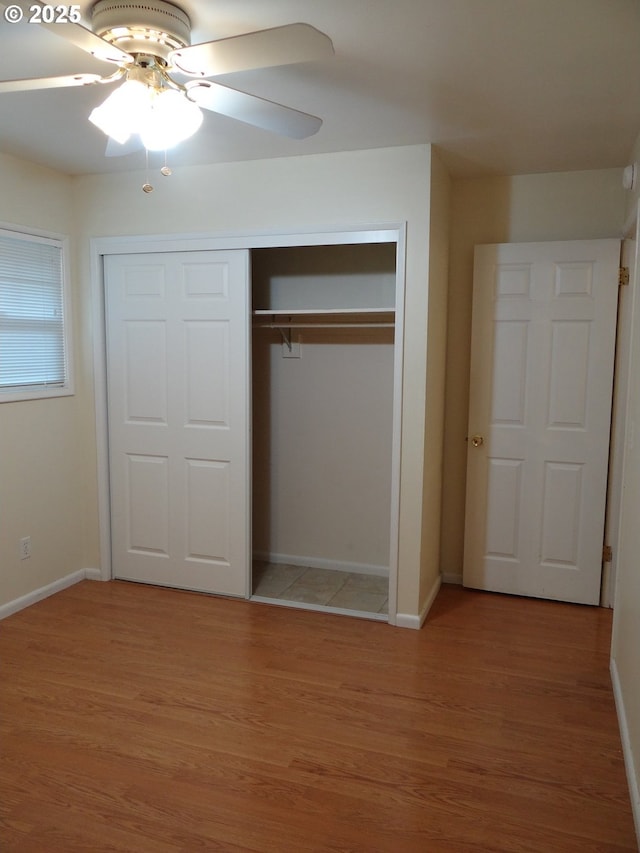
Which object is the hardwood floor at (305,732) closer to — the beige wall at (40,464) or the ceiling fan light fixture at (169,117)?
the beige wall at (40,464)

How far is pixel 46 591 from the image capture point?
390 centimetres

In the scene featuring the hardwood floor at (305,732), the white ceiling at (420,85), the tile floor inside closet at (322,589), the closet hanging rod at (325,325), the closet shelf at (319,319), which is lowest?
the hardwood floor at (305,732)

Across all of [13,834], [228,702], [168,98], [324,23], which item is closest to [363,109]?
[324,23]

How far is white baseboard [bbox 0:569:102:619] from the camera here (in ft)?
11.9

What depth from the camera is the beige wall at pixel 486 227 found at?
368 centimetres

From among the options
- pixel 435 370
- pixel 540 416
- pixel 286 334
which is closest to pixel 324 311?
pixel 286 334

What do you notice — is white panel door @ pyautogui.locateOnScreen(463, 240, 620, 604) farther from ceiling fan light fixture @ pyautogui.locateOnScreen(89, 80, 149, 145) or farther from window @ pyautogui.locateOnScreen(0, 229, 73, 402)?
window @ pyautogui.locateOnScreen(0, 229, 73, 402)

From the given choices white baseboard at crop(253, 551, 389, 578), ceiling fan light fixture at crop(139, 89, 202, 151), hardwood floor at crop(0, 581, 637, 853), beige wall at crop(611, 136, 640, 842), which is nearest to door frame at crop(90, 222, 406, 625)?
hardwood floor at crop(0, 581, 637, 853)

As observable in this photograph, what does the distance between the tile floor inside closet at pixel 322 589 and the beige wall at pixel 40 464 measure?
1.21 meters

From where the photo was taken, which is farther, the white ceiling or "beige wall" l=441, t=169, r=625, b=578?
"beige wall" l=441, t=169, r=625, b=578

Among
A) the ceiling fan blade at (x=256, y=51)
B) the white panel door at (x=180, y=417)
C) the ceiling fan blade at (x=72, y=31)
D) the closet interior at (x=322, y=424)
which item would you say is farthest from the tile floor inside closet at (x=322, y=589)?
the ceiling fan blade at (x=72, y=31)

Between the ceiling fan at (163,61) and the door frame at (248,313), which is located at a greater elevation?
the ceiling fan at (163,61)

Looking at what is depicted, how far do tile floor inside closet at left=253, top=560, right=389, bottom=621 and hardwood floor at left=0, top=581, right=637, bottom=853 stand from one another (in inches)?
5.8

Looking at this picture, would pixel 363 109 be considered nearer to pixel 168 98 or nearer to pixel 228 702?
pixel 168 98
